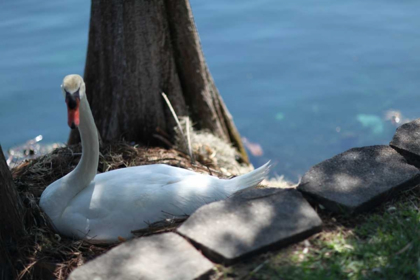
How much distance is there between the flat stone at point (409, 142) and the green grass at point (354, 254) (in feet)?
1.73

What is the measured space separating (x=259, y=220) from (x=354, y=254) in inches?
18.9

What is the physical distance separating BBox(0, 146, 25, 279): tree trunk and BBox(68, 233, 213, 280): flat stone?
3.02 feet

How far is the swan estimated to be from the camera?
3299 millimetres

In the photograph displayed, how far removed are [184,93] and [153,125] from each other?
62cm

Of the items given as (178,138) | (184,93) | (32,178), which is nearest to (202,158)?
(178,138)

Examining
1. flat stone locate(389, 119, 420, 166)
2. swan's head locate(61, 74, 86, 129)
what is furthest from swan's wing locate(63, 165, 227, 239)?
flat stone locate(389, 119, 420, 166)

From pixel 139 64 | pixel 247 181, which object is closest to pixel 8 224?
pixel 247 181

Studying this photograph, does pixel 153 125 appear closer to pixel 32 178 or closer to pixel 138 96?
pixel 138 96

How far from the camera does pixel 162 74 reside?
5.50m

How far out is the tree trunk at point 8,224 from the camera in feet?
10.2

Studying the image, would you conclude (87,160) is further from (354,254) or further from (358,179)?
(354,254)

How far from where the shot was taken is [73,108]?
3150 mm

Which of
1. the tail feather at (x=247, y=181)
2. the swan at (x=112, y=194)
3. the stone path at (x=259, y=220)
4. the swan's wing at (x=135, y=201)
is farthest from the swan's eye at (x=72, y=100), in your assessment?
the tail feather at (x=247, y=181)

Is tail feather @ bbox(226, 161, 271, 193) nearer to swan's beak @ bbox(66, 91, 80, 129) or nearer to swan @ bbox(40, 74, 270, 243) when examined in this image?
swan @ bbox(40, 74, 270, 243)
